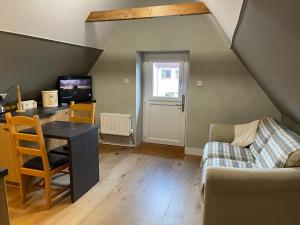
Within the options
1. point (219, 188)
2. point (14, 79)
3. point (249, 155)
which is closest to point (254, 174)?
point (219, 188)

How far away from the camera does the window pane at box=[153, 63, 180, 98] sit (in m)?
4.32

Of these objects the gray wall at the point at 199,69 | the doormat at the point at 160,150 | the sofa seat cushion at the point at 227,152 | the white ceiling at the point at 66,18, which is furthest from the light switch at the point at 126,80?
the sofa seat cushion at the point at 227,152

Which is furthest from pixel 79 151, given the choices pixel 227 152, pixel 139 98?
pixel 139 98

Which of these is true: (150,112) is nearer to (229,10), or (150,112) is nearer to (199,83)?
(199,83)

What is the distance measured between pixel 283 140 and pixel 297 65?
1.32 metres

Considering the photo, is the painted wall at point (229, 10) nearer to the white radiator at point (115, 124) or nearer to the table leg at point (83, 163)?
the table leg at point (83, 163)

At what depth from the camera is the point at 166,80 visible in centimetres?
440

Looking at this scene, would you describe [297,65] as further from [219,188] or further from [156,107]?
[156,107]

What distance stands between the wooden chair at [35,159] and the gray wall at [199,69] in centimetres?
207

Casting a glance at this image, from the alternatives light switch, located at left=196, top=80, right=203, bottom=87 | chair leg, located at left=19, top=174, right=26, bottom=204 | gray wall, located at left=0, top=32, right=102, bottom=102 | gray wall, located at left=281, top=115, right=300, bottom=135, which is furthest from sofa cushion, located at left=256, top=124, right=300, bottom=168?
gray wall, located at left=0, top=32, right=102, bottom=102

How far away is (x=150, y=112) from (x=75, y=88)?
4.94 feet

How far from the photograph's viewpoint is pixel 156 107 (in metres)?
4.55

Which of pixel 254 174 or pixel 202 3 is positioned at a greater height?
pixel 202 3

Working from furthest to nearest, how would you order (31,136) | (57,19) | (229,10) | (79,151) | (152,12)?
(152,12), (57,19), (79,151), (31,136), (229,10)
